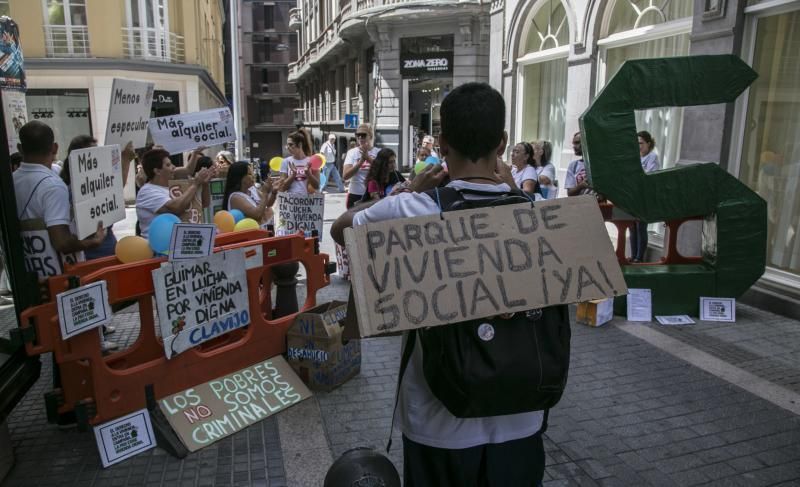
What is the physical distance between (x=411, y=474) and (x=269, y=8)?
6732 centimetres

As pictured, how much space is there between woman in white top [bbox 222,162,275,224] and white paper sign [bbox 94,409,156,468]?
2840 mm

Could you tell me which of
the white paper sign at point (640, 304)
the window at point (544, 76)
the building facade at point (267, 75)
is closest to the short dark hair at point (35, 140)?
the white paper sign at point (640, 304)

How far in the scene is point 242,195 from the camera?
20.7 ft

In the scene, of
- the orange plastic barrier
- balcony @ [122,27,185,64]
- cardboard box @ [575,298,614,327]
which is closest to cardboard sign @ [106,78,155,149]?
the orange plastic barrier

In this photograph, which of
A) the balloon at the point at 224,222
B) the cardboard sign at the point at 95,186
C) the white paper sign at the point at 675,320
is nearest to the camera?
the cardboard sign at the point at 95,186

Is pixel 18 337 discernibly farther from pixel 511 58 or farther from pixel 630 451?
pixel 511 58

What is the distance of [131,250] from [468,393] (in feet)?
10.2

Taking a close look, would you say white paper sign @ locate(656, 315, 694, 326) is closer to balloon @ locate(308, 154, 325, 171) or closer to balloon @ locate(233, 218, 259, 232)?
balloon @ locate(233, 218, 259, 232)

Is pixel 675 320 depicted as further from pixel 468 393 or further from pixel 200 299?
pixel 468 393

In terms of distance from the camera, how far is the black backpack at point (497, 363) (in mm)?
1783

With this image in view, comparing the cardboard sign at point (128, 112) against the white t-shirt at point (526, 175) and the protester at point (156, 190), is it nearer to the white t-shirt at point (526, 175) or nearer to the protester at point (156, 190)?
the protester at point (156, 190)

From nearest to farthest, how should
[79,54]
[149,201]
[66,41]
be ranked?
1. [149,201]
2. [66,41]
3. [79,54]

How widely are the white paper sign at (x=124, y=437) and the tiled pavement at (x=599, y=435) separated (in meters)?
0.08

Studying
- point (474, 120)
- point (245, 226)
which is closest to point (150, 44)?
point (245, 226)
